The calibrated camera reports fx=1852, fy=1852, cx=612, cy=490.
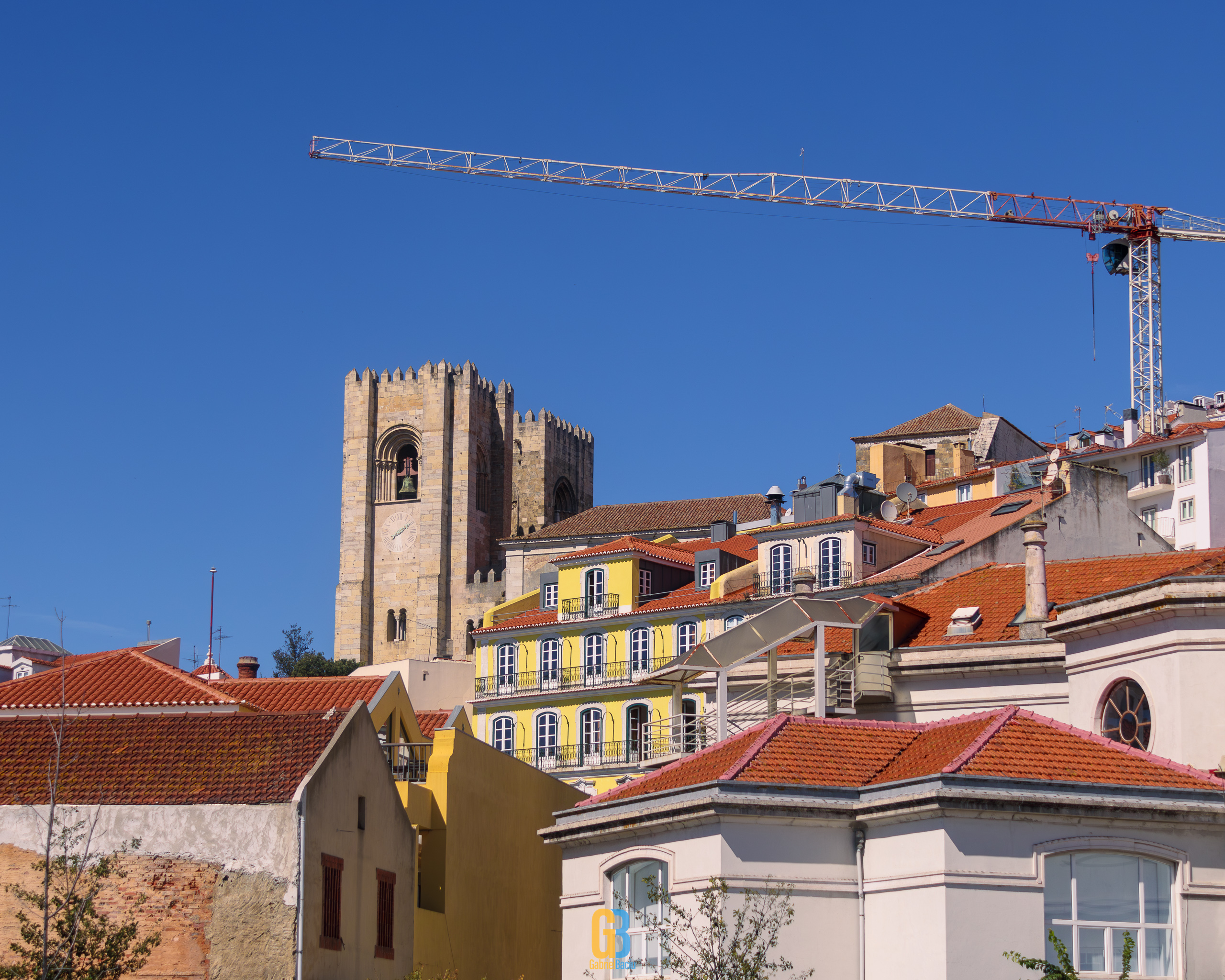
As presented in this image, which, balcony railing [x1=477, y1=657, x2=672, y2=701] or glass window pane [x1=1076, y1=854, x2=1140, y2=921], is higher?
balcony railing [x1=477, y1=657, x2=672, y2=701]

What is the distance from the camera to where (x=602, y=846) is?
26000 millimetres

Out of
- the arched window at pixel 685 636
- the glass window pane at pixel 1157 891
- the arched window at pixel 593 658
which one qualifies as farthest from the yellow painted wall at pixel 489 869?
the arched window at pixel 593 658

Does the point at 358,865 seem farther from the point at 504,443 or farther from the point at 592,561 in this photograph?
the point at 504,443

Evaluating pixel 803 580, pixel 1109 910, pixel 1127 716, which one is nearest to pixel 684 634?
pixel 803 580

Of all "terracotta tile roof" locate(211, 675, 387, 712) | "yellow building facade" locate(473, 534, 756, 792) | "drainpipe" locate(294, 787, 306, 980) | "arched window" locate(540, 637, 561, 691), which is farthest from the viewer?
"arched window" locate(540, 637, 561, 691)

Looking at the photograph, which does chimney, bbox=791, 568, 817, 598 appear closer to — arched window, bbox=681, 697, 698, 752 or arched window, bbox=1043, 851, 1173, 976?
arched window, bbox=681, 697, 698, 752

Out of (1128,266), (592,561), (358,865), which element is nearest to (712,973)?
(358,865)

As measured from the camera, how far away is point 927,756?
24.9 meters

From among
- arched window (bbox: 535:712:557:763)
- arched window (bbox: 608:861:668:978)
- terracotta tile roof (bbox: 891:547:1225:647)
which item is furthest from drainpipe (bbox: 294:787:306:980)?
arched window (bbox: 535:712:557:763)

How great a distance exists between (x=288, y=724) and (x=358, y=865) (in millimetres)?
2397

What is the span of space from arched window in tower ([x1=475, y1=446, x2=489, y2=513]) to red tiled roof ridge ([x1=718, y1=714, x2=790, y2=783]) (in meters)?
107

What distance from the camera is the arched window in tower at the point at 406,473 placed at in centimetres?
13062

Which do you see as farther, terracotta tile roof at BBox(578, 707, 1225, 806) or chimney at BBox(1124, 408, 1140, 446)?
chimney at BBox(1124, 408, 1140, 446)

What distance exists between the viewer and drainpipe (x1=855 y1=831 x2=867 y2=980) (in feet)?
77.6
